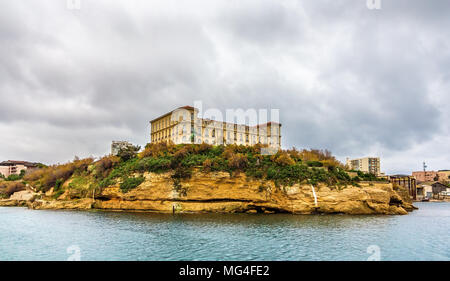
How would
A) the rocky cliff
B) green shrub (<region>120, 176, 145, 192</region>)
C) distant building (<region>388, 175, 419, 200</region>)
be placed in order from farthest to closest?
distant building (<region>388, 175, 419, 200</region>) → green shrub (<region>120, 176, 145, 192</region>) → the rocky cliff

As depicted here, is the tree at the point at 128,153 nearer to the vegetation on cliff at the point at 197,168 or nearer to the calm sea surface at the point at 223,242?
the vegetation on cliff at the point at 197,168

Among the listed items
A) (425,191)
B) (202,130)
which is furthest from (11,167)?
(425,191)

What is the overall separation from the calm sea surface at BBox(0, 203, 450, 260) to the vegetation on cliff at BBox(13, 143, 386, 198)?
1138 cm

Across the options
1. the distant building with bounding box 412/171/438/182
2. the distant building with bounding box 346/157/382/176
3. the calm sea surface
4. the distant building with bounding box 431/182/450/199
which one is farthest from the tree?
the distant building with bounding box 412/171/438/182

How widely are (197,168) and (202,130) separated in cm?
1909

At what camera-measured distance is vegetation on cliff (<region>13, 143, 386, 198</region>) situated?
111 ft

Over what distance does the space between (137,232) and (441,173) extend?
158405 millimetres

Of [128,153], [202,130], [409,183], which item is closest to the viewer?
[128,153]

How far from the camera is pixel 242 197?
33125mm

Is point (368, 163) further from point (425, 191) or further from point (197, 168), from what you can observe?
point (197, 168)

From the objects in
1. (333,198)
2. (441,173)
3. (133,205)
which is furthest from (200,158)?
(441,173)

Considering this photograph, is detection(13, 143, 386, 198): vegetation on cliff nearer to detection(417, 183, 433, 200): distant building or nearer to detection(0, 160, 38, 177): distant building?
detection(417, 183, 433, 200): distant building

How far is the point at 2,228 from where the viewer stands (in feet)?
73.0

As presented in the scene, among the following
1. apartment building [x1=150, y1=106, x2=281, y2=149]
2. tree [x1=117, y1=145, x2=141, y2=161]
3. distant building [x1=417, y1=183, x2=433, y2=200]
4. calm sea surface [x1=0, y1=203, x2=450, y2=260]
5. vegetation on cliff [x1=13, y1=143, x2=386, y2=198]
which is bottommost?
distant building [x1=417, y1=183, x2=433, y2=200]
